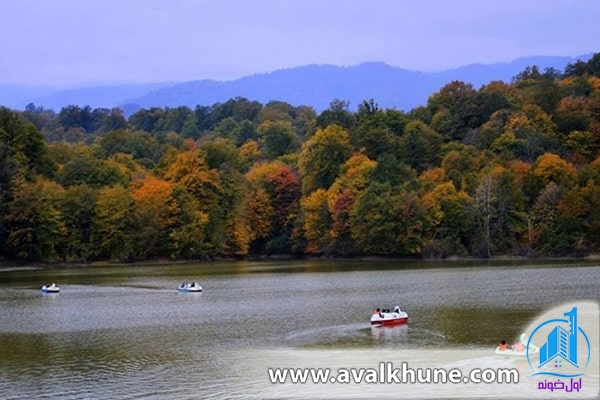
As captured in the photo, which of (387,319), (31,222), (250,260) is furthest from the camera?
(250,260)

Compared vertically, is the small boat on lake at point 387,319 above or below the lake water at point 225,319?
above

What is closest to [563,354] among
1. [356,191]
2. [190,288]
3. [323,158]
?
[190,288]

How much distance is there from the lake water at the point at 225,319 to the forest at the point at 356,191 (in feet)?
42.1

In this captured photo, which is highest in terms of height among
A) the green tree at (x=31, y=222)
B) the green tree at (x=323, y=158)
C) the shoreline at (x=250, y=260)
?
the green tree at (x=323, y=158)

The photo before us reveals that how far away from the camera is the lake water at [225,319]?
103 ft

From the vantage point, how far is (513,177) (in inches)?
3617

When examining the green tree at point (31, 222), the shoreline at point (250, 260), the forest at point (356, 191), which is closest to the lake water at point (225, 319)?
the shoreline at point (250, 260)

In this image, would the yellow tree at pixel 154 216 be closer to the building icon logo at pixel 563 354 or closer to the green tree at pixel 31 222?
the green tree at pixel 31 222

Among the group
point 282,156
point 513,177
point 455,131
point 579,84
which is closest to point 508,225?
point 513,177

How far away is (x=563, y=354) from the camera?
2902cm

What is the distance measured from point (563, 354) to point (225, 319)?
21.8 meters

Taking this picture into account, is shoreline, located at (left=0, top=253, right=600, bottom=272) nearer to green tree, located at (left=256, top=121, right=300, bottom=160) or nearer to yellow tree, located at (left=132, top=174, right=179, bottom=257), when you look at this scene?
yellow tree, located at (left=132, top=174, right=179, bottom=257)

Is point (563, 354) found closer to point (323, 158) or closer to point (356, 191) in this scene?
point (356, 191)

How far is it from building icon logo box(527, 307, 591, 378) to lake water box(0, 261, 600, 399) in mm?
3163
